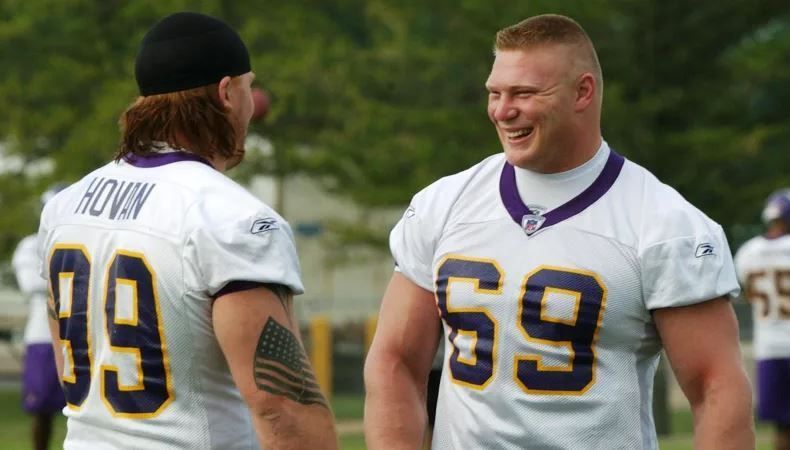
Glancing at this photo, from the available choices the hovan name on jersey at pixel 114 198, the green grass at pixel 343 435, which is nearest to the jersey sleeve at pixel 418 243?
the hovan name on jersey at pixel 114 198

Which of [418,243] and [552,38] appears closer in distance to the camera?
[552,38]

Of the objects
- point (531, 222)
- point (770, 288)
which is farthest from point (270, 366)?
point (770, 288)

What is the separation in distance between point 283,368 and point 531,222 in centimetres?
88

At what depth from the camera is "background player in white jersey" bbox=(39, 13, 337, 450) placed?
12.2ft

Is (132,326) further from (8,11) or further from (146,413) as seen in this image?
(8,11)

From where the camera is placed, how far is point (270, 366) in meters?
3.76

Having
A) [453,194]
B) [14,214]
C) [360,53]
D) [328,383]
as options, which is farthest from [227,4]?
[453,194]

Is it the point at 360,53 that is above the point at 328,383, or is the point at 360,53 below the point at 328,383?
above

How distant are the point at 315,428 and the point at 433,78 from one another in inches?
719

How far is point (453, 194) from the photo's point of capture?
14.7 feet

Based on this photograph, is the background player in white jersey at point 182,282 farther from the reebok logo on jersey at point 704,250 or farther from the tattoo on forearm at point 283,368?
the reebok logo on jersey at point 704,250

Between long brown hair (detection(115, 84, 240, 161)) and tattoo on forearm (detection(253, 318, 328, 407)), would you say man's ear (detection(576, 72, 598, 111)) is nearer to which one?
long brown hair (detection(115, 84, 240, 161))

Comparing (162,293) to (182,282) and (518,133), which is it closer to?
(182,282)

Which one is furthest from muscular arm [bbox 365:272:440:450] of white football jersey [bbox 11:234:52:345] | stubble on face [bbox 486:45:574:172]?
white football jersey [bbox 11:234:52:345]
